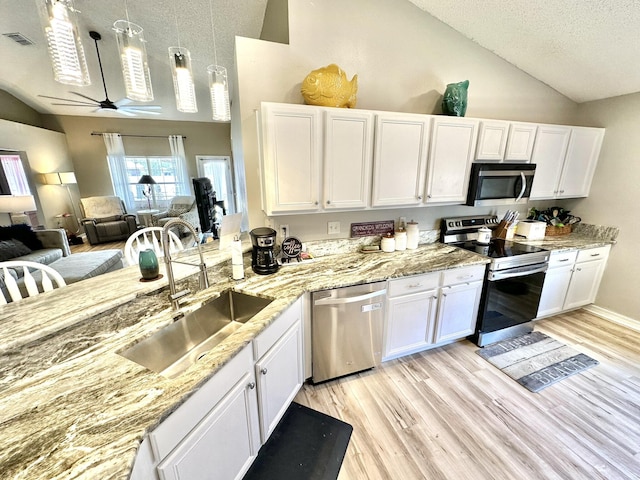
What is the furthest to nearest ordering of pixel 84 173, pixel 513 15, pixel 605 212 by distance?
1. pixel 84 173
2. pixel 605 212
3. pixel 513 15

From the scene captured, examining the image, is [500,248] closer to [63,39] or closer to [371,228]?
[371,228]

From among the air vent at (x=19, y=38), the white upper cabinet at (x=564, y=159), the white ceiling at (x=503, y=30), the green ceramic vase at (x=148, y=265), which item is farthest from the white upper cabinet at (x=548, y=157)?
the air vent at (x=19, y=38)

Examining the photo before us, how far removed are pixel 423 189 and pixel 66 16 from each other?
2372mm

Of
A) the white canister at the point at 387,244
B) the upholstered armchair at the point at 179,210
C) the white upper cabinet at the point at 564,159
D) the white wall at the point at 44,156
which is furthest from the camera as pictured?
the upholstered armchair at the point at 179,210

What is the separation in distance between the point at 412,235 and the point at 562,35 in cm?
199

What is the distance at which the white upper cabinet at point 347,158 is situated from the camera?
6.28ft

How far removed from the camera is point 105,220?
6.13 metres

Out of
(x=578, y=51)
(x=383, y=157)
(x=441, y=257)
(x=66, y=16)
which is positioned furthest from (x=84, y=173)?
(x=578, y=51)

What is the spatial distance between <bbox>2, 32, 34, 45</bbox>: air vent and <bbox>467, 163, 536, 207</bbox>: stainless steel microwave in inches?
244

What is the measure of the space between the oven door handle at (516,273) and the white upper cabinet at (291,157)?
1652 millimetres

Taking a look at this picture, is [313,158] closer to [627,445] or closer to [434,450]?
[434,450]

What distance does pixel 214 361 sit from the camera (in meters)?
1.07

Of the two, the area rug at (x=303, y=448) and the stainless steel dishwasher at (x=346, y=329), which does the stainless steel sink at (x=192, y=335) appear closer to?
the stainless steel dishwasher at (x=346, y=329)

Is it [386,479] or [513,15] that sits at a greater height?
[513,15]
